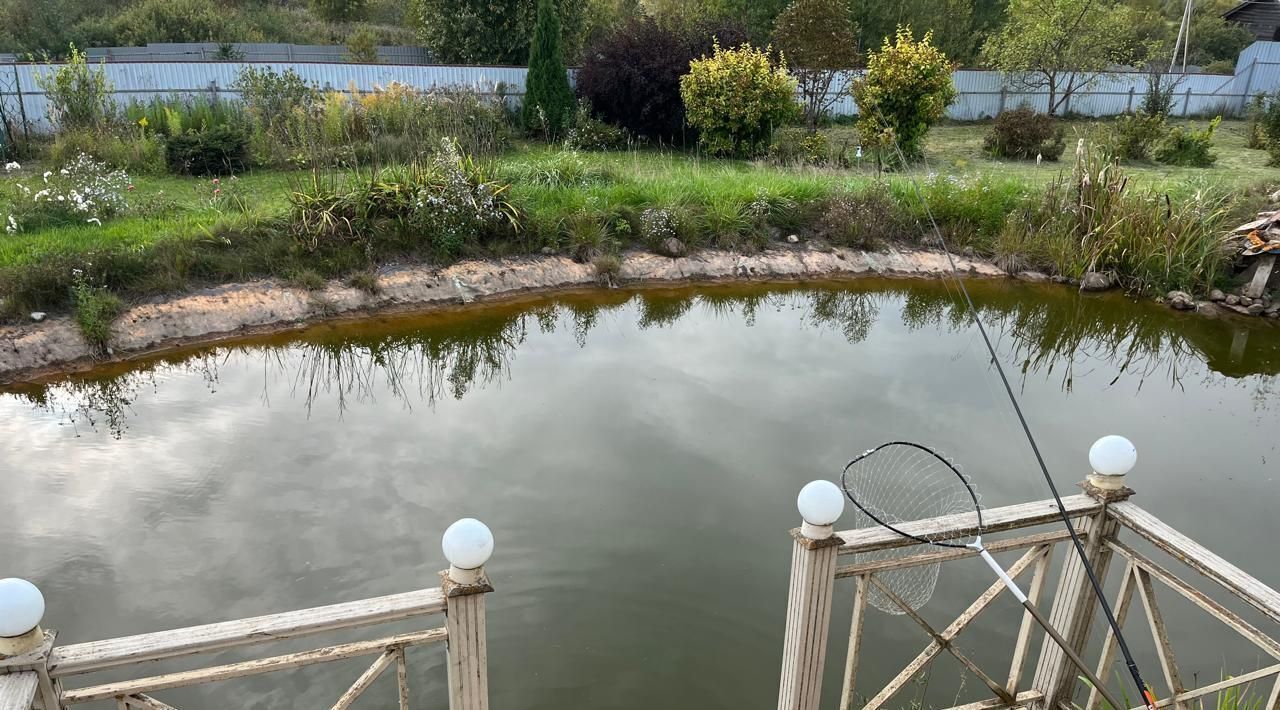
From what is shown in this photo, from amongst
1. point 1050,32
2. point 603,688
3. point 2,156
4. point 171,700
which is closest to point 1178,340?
point 603,688

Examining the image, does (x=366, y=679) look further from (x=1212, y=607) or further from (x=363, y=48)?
(x=363, y=48)

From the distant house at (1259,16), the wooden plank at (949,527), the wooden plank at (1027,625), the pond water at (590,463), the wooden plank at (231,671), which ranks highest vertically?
the distant house at (1259,16)

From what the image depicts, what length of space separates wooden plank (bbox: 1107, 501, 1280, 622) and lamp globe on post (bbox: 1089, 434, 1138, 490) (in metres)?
0.07

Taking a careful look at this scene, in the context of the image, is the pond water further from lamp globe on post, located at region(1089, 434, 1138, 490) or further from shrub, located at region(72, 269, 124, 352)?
lamp globe on post, located at region(1089, 434, 1138, 490)

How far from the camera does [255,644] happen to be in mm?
1937

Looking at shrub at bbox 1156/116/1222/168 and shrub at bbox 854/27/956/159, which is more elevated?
shrub at bbox 854/27/956/159

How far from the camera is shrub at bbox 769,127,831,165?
40.2ft

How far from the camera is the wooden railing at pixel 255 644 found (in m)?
1.67

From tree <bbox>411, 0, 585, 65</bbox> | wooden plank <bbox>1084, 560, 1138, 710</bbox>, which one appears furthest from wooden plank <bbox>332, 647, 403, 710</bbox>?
tree <bbox>411, 0, 585, 65</bbox>

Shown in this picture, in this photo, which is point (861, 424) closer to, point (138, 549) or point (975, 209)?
point (138, 549)

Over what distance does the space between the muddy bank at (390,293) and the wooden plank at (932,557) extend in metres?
6.42

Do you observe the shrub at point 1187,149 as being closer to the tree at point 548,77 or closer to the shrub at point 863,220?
the shrub at point 863,220

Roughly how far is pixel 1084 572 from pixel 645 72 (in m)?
11.7

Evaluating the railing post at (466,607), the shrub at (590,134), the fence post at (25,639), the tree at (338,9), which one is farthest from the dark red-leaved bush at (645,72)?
the tree at (338,9)
